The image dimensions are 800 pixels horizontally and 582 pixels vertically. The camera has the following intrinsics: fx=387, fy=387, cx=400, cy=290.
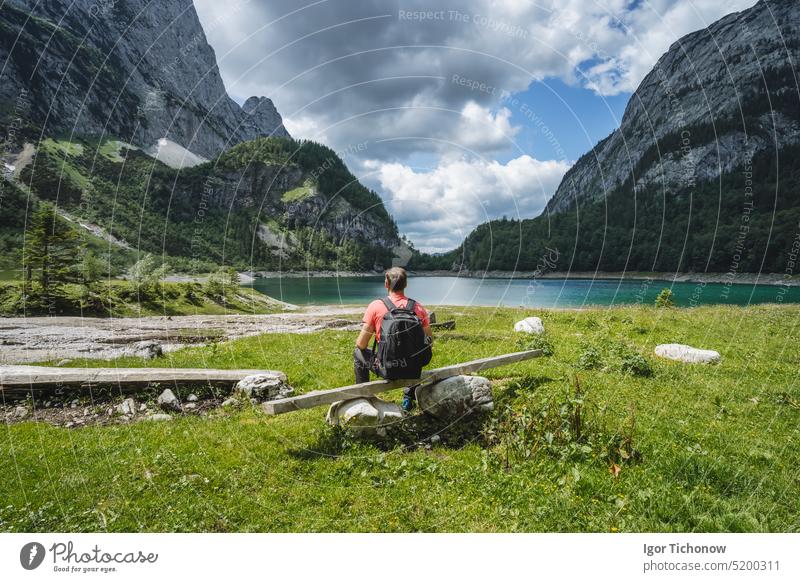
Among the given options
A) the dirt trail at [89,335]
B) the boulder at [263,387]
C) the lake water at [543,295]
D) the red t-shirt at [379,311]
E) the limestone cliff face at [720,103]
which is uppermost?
the limestone cliff face at [720,103]

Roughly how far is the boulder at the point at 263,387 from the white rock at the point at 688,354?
37.3 ft

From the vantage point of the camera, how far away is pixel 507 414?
23.7ft

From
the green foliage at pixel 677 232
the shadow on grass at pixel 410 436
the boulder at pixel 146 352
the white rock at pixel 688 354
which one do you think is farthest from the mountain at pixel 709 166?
the shadow on grass at pixel 410 436

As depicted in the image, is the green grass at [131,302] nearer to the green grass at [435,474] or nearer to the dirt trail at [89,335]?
the dirt trail at [89,335]

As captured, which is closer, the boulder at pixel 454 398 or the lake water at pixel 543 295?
the boulder at pixel 454 398

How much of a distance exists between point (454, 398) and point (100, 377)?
8.03 m

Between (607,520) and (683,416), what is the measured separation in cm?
428

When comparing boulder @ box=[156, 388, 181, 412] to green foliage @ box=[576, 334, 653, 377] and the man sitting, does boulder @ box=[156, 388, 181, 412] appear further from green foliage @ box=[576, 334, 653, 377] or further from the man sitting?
green foliage @ box=[576, 334, 653, 377]

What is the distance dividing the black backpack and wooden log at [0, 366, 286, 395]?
13.0ft

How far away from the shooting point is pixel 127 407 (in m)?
8.30

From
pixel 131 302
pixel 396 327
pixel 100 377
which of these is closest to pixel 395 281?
pixel 396 327

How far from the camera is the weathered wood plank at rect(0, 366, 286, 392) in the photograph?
845 centimetres

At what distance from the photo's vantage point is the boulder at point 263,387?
29.5ft

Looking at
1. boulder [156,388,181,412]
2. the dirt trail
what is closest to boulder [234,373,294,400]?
boulder [156,388,181,412]
